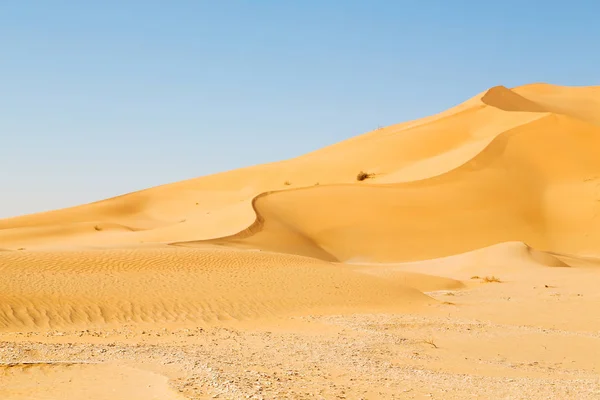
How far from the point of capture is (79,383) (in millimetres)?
8180

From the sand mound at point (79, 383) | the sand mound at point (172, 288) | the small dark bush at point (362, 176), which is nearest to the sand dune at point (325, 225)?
the sand mound at point (172, 288)

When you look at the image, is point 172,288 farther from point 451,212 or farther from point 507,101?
point 507,101

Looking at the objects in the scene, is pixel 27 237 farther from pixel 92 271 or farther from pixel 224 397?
pixel 224 397

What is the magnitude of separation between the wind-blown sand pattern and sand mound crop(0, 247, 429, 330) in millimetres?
66

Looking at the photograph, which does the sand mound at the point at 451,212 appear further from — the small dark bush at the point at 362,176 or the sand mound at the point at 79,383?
the sand mound at the point at 79,383

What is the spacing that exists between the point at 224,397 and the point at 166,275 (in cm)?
1162

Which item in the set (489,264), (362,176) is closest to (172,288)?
(489,264)

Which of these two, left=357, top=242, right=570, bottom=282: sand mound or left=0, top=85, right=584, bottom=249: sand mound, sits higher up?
left=0, top=85, right=584, bottom=249: sand mound

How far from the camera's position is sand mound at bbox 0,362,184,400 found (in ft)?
24.8

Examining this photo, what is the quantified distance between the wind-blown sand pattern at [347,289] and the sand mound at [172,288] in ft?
0.22

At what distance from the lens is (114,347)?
10.9 meters

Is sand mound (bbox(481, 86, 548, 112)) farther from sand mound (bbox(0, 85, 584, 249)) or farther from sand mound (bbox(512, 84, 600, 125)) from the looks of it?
sand mound (bbox(512, 84, 600, 125))

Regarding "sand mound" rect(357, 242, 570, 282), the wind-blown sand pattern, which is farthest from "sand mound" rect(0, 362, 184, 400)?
"sand mound" rect(357, 242, 570, 282)

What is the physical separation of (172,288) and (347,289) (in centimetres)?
469
